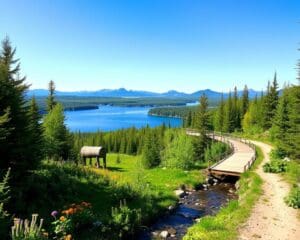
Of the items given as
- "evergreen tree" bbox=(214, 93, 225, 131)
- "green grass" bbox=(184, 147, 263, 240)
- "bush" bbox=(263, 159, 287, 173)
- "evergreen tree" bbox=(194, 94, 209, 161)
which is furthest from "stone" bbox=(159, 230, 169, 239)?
"evergreen tree" bbox=(214, 93, 225, 131)

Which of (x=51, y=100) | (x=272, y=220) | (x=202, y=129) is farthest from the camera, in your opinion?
(x=202, y=129)

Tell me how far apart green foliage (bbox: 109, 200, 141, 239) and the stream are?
0.66 metres

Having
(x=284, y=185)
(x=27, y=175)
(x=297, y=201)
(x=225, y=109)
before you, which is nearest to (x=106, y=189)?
(x=27, y=175)

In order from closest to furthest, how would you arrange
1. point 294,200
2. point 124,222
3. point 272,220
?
1. point 124,222
2. point 272,220
3. point 294,200

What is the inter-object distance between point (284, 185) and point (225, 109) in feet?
193

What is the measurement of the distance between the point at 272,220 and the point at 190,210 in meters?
6.30

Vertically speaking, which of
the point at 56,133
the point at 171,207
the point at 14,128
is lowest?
the point at 171,207

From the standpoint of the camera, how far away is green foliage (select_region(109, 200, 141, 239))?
1526cm

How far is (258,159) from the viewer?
3550 centimetres

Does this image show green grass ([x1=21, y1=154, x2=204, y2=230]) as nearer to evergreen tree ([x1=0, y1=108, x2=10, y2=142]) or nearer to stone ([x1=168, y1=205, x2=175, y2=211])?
stone ([x1=168, y1=205, x2=175, y2=211])

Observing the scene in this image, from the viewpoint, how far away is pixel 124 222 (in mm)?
15914

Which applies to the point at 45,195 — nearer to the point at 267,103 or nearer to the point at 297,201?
the point at 297,201

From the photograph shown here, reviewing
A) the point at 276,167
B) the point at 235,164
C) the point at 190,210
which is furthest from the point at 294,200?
the point at 235,164

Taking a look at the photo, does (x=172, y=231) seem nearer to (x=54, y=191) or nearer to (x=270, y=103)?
(x=54, y=191)
